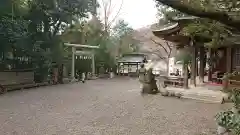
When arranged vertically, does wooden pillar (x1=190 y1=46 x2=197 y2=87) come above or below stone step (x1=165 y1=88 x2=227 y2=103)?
above

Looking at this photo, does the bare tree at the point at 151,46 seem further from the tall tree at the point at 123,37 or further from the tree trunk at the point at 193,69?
the tree trunk at the point at 193,69

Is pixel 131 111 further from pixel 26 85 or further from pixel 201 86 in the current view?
pixel 26 85

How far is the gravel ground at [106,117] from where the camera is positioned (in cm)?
686

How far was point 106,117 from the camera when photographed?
8.59 m

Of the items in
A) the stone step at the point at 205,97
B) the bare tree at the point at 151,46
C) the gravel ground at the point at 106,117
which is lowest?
the gravel ground at the point at 106,117

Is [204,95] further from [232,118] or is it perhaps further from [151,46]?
Result: [151,46]

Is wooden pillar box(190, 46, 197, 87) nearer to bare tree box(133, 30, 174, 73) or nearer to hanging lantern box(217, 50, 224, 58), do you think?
hanging lantern box(217, 50, 224, 58)

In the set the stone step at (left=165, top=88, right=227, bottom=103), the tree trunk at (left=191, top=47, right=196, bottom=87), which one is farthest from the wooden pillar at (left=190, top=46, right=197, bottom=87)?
the stone step at (left=165, top=88, right=227, bottom=103)

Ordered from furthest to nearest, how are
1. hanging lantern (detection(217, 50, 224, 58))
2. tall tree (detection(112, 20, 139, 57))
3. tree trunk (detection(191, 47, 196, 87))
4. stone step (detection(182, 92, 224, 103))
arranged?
tall tree (detection(112, 20, 139, 57))
hanging lantern (detection(217, 50, 224, 58))
tree trunk (detection(191, 47, 196, 87))
stone step (detection(182, 92, 224, 103))

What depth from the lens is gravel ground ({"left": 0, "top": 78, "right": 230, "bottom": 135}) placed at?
6855mm

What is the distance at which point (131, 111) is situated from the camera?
9703mm

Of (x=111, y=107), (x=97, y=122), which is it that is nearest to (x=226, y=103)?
(x=111, y=107)

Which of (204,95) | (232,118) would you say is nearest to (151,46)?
(204,95)

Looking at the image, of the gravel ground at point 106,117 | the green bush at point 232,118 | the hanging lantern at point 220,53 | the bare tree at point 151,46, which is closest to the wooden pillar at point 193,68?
the hanging lantern at point 220,53
